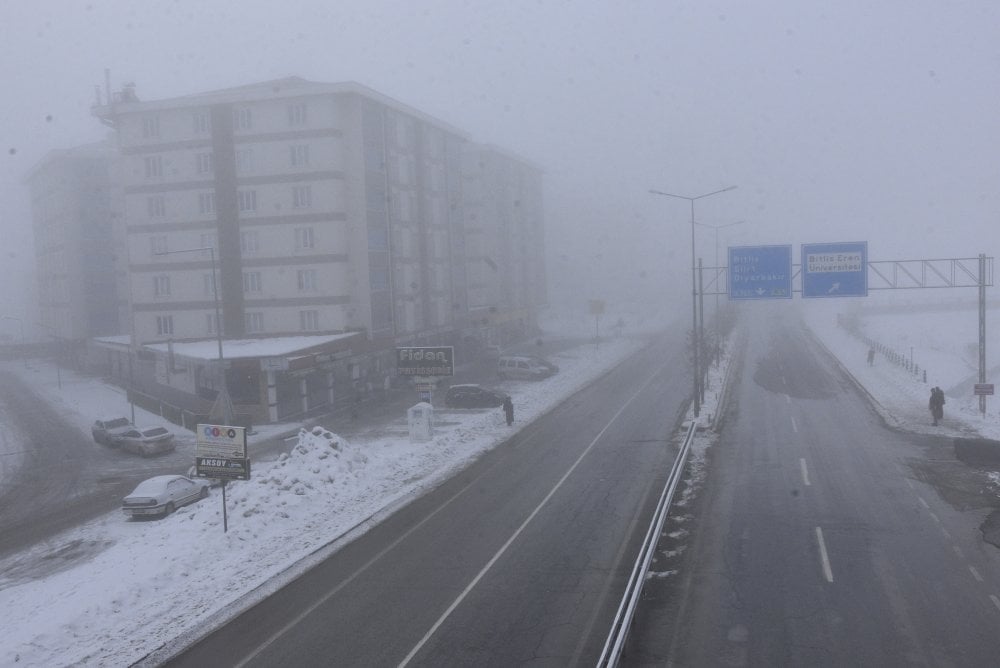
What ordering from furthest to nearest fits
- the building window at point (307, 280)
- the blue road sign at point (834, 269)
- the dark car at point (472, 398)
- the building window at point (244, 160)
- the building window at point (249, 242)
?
the building window at point (249, 242), the building window at point (244, 160), the building window at point (307, 280), the dark car at point (472, 398), the blue road sign at point (834, 269)

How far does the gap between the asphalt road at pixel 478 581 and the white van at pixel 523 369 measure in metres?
25.9

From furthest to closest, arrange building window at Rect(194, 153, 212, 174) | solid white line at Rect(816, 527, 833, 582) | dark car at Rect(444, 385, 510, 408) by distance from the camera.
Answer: building window at Rect(194, 153, 212, 174) < dark car at Rect(444, 385, 510, 408) < solid white line at Rect(816, 527, 833, 582)

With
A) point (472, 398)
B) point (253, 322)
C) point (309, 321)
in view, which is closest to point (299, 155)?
point (309, 321)

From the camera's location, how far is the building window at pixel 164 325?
51.0 metres

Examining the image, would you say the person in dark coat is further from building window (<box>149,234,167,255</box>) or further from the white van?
building window (<box>149,234,167,255</box>)

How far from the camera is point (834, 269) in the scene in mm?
32125

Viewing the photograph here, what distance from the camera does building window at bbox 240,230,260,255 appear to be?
161ft

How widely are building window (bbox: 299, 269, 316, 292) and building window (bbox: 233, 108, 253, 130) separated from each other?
9.08 m

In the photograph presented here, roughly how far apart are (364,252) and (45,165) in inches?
1620

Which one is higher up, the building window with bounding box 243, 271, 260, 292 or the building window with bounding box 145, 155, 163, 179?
the building window with bounding box 145, 155, 163, 179

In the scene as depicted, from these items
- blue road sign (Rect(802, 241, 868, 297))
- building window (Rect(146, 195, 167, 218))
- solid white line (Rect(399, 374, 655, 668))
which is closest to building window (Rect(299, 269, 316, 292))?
building window (Rect(146, 195, 167, 218))

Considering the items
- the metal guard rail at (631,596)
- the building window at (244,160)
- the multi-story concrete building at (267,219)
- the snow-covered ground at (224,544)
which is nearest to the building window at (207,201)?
the multi-story concrete building at (267,219)

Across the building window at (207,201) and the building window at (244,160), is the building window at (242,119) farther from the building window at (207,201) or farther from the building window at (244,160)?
the building window at (207,201)

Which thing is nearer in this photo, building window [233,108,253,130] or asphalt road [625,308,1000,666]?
asphalt road [625,308,1000,666]
